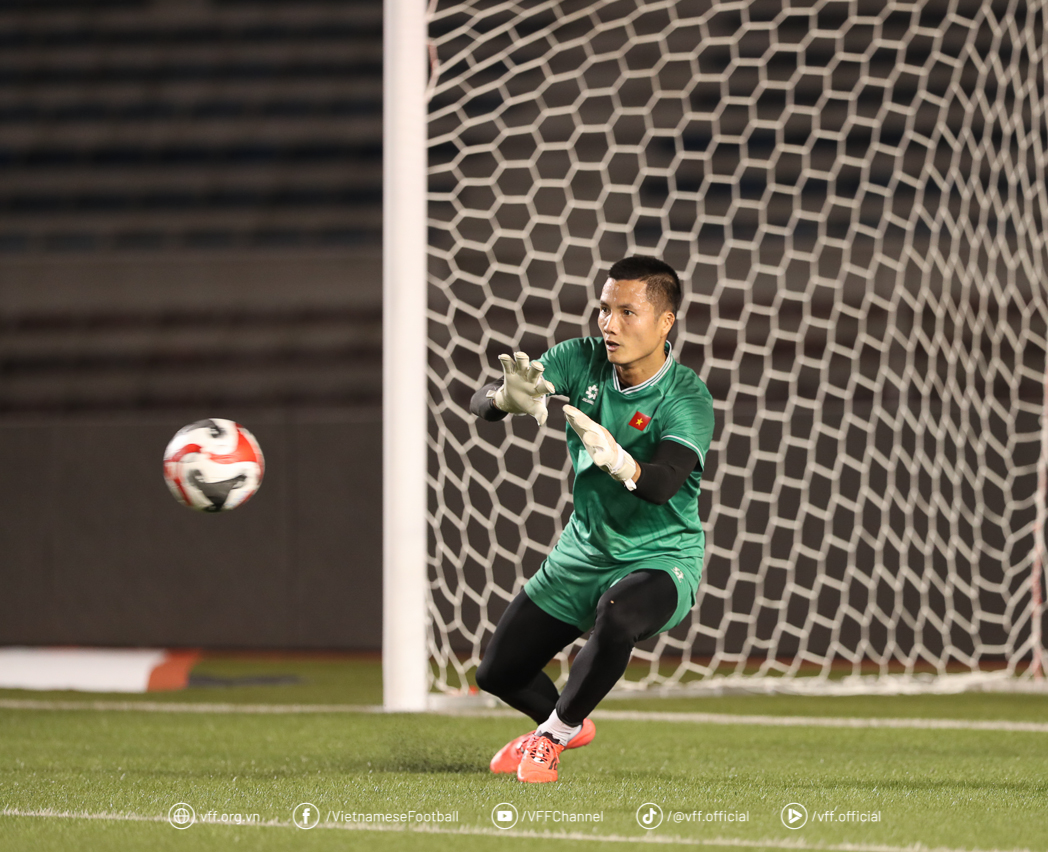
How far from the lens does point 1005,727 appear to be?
194 inches

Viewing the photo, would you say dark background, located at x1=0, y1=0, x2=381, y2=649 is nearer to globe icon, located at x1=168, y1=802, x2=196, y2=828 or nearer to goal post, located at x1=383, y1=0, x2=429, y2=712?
goal post, located at x1=383, y1=0, x2=429, y2=712

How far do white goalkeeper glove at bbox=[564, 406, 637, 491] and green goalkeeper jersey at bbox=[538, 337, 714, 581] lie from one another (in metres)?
0.30

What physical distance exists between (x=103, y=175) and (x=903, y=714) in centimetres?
1032

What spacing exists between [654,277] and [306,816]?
5.17 feet

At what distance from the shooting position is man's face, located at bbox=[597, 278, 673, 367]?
349 centimetres

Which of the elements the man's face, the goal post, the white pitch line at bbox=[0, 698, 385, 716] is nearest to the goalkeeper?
the man's face

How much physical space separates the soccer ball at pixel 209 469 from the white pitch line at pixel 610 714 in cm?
182

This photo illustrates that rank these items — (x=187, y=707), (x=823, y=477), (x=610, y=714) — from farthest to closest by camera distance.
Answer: (x=823, y=477) → (x=187, y=707) → (x=610, y=714)

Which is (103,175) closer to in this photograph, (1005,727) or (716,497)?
(716,497)

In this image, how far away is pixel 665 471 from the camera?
3244mm

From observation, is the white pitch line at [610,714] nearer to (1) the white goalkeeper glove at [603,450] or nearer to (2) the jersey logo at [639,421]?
(2) the jersey logo at [639,421]

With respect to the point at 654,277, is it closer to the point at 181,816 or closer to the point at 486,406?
the point at 486,406

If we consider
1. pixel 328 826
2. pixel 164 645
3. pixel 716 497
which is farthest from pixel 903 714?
pixel 164 645

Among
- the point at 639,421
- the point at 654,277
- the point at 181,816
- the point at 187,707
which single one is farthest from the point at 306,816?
the point at 187,707
